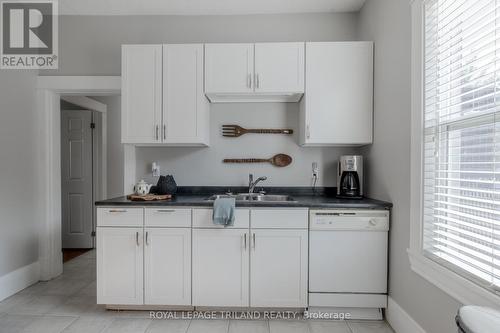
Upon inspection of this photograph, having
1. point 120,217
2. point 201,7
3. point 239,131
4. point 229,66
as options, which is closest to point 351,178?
point 239,131

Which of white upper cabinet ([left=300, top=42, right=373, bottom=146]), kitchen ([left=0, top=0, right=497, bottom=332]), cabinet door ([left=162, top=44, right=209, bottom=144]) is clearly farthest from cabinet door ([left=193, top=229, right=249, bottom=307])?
white upper cabinet ([left=300, top=42, right=373, bottom=146])

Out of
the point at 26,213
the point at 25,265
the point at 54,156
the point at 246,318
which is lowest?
the point at 246,318

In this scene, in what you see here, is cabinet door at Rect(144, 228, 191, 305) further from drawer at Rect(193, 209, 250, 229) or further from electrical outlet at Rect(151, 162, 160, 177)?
electrical outlet at Rect(151, 162, 160, 177)

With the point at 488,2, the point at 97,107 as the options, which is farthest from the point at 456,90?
the point at 97,107

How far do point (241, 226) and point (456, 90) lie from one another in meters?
1.63

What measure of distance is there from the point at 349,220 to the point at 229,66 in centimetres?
166

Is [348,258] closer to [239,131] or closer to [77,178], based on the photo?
[239,131]

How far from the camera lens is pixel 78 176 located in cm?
400

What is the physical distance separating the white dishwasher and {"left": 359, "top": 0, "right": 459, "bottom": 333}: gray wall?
3.6 inches

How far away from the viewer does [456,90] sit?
149 cm

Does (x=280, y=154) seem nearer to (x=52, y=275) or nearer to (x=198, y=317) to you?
(x=198, y=317)

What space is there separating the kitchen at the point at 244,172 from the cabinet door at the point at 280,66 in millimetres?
13

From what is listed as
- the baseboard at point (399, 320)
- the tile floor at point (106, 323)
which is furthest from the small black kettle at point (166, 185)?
the baseboard at point (399, 320)

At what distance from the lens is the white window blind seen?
1.23 metres
